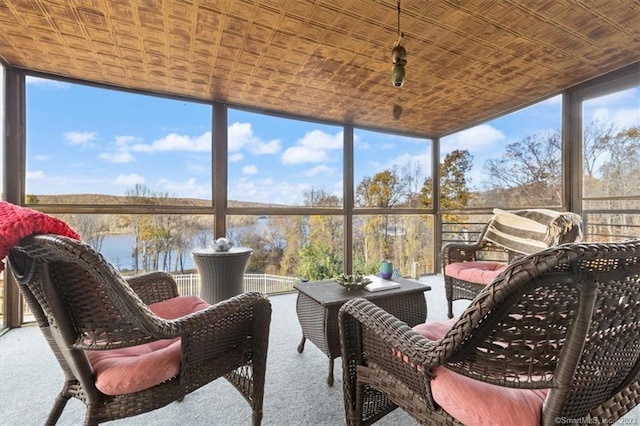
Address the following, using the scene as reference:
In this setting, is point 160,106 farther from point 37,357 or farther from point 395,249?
point 395,249

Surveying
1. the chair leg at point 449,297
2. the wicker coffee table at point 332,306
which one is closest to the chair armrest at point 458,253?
the chair leg at point 449,297

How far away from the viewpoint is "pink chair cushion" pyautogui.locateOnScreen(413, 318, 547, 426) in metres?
0.78

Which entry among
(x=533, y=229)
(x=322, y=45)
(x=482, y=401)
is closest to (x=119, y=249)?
(x=322, y=45)

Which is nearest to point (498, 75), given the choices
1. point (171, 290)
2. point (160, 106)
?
point (171, 290)

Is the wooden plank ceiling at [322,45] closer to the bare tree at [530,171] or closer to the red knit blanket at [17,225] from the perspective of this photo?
the bare tree at [530,171]

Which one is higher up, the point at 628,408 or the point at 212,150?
the point at 212,150

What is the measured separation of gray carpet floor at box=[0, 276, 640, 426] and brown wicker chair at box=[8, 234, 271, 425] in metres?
0.49

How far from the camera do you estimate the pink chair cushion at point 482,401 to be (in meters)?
0.78

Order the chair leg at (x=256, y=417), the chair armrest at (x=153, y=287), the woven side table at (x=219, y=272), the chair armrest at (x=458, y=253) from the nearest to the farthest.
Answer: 1. the chair leg at (x=256, y=417)
2. the chair armrest at (x=153, y=287)
3. the woven side table at (x=219, y=272)
4. the chair armrest at (x=458, y=253)

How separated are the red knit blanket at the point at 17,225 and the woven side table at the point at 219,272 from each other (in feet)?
6.38

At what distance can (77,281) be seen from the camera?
95 cm

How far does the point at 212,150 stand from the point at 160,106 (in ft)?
2.39

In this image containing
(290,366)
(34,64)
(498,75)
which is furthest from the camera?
(498,75)

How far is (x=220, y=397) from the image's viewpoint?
64.5 inches
